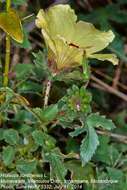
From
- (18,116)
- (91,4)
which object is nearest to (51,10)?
(18,116)

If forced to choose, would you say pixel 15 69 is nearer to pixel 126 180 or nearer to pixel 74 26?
pixel 74 26

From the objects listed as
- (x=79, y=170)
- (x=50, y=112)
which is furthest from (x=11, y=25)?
(x=79, y=170)

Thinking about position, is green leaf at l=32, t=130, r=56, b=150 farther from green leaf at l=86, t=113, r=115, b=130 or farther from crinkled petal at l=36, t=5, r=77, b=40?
crinkled petal at l=36, t=5, r=77, b=40

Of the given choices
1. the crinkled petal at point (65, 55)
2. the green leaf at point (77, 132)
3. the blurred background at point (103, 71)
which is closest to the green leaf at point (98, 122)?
the green leaf at point (77, 132)

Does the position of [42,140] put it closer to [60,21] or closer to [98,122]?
[98,122]

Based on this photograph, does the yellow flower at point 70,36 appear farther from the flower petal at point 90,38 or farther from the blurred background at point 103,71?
the blurred background at point 103,71

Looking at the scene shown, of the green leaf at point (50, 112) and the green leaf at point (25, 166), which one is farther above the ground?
the green leaf at point (50, 112)
